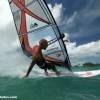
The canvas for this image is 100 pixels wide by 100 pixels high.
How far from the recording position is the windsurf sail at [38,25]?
1250 centimetres

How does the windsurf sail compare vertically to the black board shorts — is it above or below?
above

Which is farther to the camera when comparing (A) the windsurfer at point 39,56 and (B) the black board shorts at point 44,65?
(B) the black board shorts at point 44,65

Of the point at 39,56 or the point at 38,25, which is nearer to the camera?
the point at 39,56

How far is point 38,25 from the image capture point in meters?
13.1

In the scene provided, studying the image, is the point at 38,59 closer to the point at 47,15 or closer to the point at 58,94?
the point at 47,15

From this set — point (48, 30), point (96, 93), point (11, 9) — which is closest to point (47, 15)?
Answer: point (48, 30)

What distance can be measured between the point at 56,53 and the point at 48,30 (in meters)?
1.20

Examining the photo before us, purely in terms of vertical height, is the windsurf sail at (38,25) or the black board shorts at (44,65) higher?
the windsurf sail at (38,25)

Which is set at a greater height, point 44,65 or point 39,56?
point 39,56

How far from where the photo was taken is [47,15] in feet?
41.0

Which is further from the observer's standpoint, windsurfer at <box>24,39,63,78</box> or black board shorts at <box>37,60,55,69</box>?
black board shorts at <box>37,60,55,69</box>

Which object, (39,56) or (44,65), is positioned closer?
(39,56)

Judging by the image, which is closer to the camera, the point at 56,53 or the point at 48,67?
the point at 48,67

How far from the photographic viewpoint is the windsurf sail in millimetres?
12500
